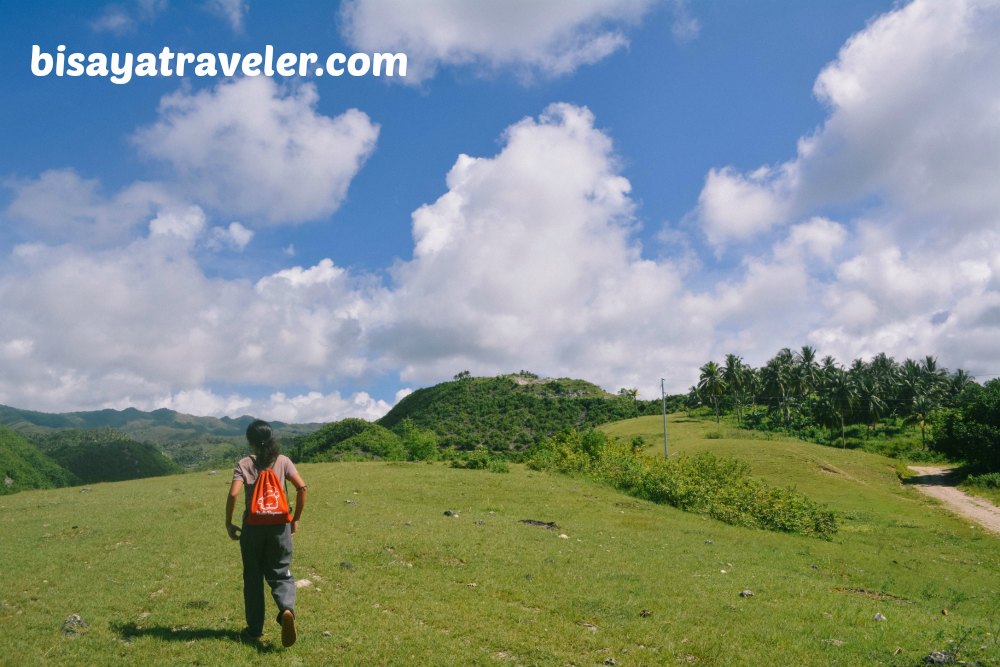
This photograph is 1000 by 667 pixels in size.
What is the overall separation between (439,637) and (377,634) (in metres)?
1.10

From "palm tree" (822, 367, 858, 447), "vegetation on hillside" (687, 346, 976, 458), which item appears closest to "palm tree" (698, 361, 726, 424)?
"vegetation on hillside" (687, 346, 976, 458)

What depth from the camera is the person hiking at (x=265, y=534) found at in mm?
8672

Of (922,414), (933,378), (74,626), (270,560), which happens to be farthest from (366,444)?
(933,378)

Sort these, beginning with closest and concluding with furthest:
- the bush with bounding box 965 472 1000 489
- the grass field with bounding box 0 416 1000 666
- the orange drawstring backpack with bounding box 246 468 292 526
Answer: the orange drawstring backpack with bounding box 246 468 292 526 → the grass field with bounding box 0 416 1000 666 → the bush with bounding box 965 472 1000 489

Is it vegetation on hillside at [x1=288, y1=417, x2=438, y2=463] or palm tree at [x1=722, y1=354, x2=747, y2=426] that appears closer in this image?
vegetation on hillside at [x1=288, y1=417, x2=438, y2=463]

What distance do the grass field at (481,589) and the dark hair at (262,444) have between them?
290 centimetres

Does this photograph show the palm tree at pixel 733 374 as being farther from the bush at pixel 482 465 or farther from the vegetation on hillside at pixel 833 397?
the bush at pixel 482 465

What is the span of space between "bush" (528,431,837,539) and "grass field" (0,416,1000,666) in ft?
6.92

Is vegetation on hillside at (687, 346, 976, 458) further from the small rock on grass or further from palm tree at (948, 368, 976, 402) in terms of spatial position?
the small rock on grass

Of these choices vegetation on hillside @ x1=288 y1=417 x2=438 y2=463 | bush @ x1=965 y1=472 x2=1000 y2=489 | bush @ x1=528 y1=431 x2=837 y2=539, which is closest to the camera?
bush @ x1=528 y1=431 x2=837 y2=539

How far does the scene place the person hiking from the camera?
8.67m

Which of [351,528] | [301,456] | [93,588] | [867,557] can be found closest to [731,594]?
[351,528]

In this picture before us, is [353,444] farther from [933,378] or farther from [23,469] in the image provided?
[933,378]

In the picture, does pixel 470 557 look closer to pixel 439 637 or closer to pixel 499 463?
pixel 439 637
